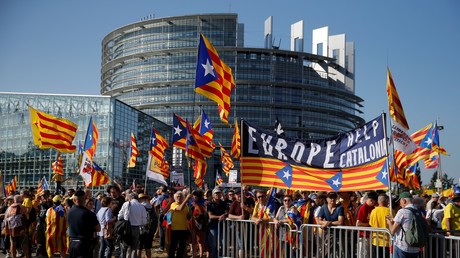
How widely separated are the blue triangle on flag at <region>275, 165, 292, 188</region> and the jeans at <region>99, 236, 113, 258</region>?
4487 millimetres

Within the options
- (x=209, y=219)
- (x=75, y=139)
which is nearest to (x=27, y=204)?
(x=209, y=219)

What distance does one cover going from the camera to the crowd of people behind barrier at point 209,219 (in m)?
9.74

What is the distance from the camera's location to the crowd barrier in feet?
30.1

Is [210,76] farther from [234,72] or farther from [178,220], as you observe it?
[234,72]

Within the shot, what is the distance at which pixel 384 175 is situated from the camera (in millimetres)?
9359

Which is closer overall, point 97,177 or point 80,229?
point 80,229

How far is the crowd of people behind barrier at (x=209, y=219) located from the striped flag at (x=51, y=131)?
5.99 metres

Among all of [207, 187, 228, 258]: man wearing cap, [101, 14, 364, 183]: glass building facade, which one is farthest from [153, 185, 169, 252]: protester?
[101, 14, 364, 183]: glass building facade

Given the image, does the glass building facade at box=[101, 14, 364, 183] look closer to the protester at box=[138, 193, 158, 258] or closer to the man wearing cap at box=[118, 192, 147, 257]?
the protester at box=[138, 193, 158, 258]

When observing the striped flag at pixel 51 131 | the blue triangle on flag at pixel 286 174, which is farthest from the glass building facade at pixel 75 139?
the blue triangle on flag at pixel 286 174

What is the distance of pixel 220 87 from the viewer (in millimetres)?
13469

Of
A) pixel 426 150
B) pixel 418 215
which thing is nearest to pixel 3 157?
pixel 426 150

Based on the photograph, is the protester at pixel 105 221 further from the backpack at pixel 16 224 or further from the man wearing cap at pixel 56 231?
the backpack at pixel 16 224

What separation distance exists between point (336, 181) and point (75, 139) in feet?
143
